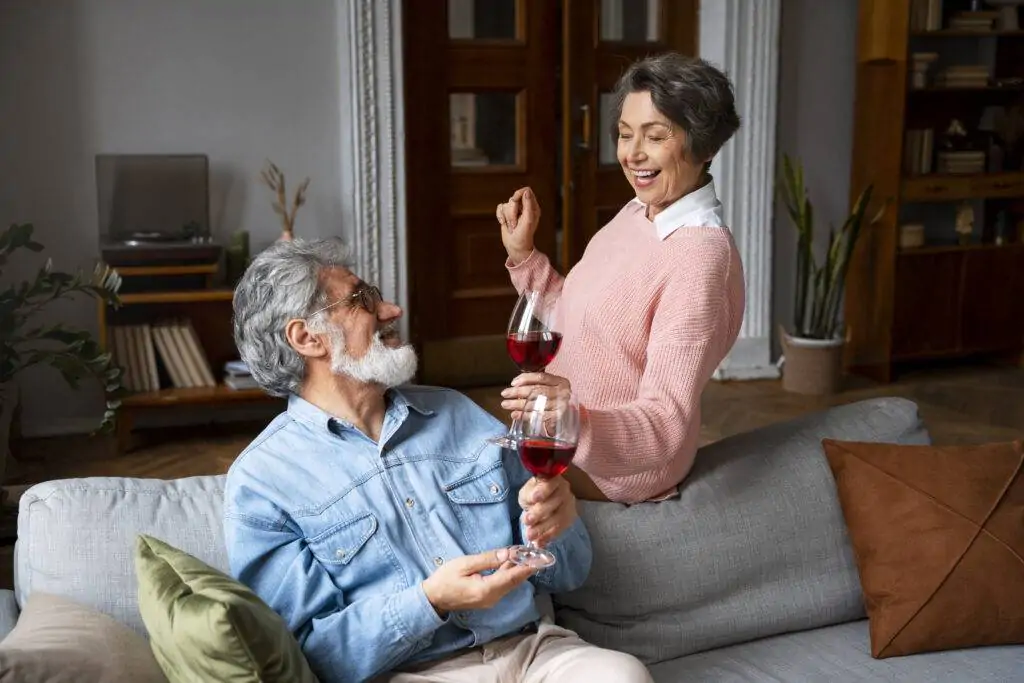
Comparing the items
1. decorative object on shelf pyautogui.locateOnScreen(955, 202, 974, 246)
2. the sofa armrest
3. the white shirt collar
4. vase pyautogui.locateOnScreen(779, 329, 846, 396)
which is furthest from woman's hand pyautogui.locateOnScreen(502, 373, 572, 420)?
decorative object on shelf pyautogui.locateOnScreen(955, 202, 974, 246)

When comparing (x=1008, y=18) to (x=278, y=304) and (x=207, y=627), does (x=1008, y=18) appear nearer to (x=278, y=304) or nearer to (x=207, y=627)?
(x=278, y=304)

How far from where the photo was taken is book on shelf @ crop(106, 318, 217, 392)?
15.2ft

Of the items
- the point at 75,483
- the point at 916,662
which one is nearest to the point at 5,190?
the point at 75,483

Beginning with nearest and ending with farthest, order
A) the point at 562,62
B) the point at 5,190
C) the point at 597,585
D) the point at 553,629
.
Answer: the point at 553,629 < the point at 597,585 < the point at 5,190 < the point at 562,62

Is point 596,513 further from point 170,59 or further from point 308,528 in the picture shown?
point 170,59

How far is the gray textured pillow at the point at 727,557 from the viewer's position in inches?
81.1

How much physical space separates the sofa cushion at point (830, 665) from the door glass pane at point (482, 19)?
3.85m

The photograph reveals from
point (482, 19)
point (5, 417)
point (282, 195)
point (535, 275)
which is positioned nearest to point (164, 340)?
point (282, 195)

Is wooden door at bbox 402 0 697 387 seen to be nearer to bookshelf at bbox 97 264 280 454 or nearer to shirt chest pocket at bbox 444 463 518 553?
bookshelf at bbox 97 264 280 454

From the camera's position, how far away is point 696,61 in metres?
2.12

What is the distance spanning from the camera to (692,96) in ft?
6.86

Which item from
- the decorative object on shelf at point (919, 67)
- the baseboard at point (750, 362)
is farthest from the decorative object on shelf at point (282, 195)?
the decorative object on shelf at point (919, 67)

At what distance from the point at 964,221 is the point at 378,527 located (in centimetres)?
490

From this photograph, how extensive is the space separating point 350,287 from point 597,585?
0.68 meters
